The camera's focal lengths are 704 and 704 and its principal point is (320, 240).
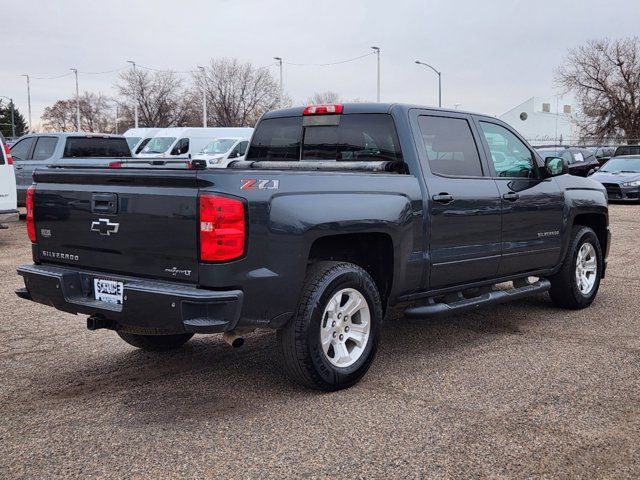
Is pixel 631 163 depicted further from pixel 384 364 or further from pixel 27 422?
pixel 27 422

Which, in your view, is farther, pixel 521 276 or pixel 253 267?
pixel 521 276

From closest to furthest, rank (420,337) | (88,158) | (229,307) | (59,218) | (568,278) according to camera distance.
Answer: (229,307) → (59,218) → (420,337) → (568,278) → (88,158)

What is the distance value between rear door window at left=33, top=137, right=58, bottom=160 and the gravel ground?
30.9 feet

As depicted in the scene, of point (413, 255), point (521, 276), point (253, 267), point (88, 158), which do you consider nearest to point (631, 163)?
point (88, 158)

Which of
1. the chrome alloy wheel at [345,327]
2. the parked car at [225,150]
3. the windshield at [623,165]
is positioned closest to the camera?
the chrome alloy wheel at [345,327]

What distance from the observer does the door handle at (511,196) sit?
5855 millimetres

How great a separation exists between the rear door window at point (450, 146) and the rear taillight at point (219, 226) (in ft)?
6.27

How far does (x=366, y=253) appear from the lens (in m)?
5.00

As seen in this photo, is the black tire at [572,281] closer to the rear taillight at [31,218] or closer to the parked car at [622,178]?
the rear taillight at [31,218]

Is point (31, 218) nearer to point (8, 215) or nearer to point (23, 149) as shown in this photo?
point (8, 215)

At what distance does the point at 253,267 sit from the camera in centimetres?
401

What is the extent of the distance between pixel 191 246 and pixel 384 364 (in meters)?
1.91

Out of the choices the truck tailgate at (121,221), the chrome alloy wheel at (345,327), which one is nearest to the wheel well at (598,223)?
the chrome alloy wheel at (345,327)

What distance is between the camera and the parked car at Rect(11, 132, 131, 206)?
1474cm
